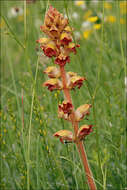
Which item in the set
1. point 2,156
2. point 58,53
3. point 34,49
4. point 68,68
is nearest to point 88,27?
point 34,49

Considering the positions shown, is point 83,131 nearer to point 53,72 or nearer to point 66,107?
point 66,107

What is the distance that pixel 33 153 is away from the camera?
215 cm

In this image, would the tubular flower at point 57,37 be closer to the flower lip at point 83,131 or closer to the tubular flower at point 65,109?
the tubular flower at point 65,109

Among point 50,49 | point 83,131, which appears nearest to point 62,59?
point 50,49

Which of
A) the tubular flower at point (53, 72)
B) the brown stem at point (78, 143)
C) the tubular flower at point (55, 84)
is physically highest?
the tubular flower at point (53, 72)

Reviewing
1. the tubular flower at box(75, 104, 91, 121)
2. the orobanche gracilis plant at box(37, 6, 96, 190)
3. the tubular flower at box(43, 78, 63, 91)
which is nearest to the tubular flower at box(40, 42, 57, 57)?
the orobanche gracilis plant at box(37, 6, 96, 190)

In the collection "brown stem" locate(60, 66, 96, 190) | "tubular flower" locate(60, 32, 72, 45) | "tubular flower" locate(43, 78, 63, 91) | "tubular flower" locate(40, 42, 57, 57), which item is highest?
"tubular flower" locate(60, 32, 72, 45)

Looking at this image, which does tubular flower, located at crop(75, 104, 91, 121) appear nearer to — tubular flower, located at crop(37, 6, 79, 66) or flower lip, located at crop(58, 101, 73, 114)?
flower lip, located at crop(58, 101, 73, 114)

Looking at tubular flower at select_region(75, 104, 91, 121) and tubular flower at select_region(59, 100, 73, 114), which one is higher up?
tubular flower at select_region(59, 100, 73, 114)

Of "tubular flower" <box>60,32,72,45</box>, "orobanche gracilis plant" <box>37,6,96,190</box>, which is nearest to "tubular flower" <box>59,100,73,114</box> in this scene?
"orobanche gracilis plant" <box>37,6,96,190</box>

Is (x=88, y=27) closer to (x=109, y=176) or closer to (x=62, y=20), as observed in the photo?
(x=109, y=176)

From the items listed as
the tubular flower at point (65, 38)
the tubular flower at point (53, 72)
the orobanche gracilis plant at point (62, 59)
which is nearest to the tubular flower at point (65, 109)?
the orobanche gracilis plant at point (62, 59)

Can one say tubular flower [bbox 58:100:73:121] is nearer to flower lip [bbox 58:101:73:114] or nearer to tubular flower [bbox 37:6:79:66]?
flower lip [bbox 58:101:73:114]

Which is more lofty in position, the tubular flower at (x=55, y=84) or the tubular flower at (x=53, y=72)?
the tubular flower at (x=53, y=72)
